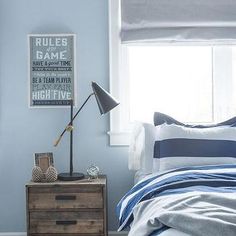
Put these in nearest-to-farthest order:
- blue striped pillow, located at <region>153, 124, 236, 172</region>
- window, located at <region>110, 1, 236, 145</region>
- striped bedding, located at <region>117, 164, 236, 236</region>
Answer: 1. striped bedding, located at <region>117, 164, 236, 236</region>
2. blue striped pillow, located at <region>153, 124, 236, 172</region>
3. window, located at <region>110, 1, 236, 145</region>

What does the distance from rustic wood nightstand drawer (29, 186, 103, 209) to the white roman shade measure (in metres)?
1.17

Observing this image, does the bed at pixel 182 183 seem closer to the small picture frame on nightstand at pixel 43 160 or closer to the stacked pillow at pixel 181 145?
the stacked pillow at pixel 181 145

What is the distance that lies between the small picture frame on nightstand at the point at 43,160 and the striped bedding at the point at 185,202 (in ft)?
2.43

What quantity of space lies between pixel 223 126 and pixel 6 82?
161 centimetres

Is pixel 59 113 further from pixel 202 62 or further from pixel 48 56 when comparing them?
pixel 202 62

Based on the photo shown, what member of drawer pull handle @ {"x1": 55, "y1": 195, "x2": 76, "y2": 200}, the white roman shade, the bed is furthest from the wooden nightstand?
the white roman shade

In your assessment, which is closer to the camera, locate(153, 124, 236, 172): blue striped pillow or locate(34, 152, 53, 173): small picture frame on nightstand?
locate(153, 124, 236, 172): blue striped pillow

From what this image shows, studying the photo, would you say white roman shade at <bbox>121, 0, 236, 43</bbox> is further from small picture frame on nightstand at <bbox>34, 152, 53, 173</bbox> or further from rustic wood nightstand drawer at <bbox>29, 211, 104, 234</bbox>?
rustic wood nightstand drawer at <bbox>29, 211, 104, 234</bbox>

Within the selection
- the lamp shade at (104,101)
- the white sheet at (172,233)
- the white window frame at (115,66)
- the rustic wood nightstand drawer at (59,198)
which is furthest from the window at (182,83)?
the white sheet at (172,233)

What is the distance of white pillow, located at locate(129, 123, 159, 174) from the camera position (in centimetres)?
280

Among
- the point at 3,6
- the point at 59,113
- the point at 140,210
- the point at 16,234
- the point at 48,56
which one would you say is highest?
the point at 3,6

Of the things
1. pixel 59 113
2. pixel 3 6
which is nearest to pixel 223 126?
pixel 59 113

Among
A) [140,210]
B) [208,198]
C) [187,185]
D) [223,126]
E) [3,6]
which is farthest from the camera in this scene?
[3,6]

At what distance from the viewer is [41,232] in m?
2.69
